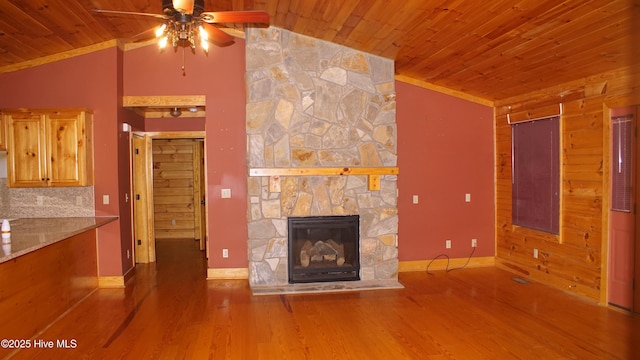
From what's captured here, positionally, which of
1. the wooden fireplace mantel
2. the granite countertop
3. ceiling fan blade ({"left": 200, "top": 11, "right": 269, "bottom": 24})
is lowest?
the granite countertop

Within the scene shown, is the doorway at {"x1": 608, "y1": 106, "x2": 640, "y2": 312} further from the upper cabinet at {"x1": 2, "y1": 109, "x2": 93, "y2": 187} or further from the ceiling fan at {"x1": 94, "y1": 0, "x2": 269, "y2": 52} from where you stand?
the upper cabinet at {"x1": 2, "y1": 109, "x2": 93, "y2": 187}

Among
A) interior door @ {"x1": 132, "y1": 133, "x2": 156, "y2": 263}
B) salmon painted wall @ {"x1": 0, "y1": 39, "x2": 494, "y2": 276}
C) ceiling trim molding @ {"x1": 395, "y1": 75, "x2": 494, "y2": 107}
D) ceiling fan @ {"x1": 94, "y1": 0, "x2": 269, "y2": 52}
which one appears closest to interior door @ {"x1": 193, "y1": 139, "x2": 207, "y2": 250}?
interior door @ {"x1": 132, "y1": 133, "x2": 156, "y2": 263}

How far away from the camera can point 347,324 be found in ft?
12.9

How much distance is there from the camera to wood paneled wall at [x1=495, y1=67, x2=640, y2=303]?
429cm

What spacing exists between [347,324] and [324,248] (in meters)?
1.50

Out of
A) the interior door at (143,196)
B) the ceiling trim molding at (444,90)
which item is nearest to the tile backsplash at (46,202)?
the interior door at (143,196)

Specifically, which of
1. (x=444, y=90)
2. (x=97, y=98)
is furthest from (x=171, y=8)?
(x=444, y=90)

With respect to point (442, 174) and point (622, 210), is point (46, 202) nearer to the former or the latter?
point (442, 174)

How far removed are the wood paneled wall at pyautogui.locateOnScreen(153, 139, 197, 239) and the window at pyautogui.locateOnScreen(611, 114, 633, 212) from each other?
23.3ft

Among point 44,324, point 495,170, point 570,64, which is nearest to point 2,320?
point 44,324

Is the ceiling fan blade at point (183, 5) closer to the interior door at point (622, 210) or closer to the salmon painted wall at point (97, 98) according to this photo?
the salmon painted wall at point (97, 98)

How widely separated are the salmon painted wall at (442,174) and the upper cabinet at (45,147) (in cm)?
406

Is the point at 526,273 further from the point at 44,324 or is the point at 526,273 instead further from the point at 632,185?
the point at 44,324

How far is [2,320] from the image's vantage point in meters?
3.16
